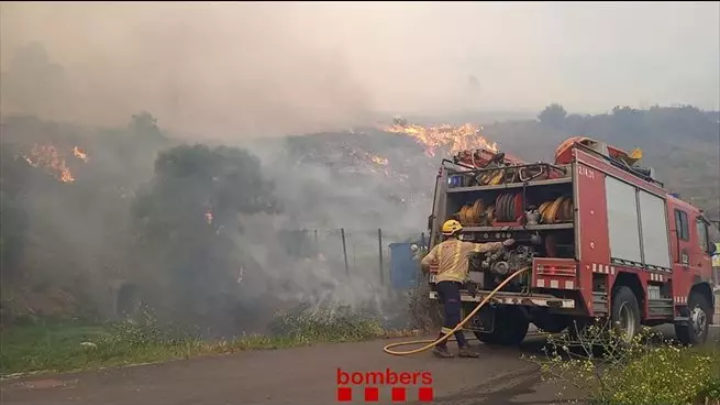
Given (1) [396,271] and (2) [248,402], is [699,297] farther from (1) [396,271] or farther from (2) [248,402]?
(1) [396,271]

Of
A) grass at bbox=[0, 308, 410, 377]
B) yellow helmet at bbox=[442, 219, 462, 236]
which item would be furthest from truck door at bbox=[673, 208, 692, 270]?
grass at bbox=[0, 308, 410, 377]

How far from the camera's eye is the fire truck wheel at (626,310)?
26.8 feet

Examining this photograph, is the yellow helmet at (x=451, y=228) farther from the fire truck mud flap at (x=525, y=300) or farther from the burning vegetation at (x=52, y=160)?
the burning vegetation at (x=52, y=160)

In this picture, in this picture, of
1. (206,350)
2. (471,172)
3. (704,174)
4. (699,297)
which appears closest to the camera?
(206,350)

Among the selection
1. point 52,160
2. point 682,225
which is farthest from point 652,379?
point 52,160

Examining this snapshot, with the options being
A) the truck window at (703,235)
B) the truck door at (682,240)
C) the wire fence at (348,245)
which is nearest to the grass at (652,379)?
the truck door at (682,240)

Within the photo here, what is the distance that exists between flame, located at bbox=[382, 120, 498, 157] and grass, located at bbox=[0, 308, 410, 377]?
40.1ft

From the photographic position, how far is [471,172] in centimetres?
900

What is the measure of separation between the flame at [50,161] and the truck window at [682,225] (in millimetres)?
20060

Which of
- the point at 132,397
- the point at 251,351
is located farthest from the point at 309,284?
the point at 132,397

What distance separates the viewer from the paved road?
5488 millimetres

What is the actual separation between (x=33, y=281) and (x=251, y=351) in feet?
52.4

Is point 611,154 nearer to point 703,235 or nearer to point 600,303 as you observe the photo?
point 600,303

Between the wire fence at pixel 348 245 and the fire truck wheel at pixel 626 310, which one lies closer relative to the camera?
the fire truck wheel at pixel 626 310
